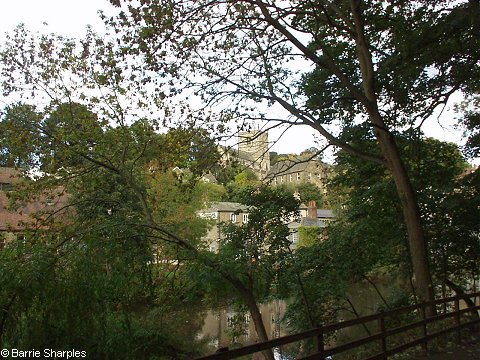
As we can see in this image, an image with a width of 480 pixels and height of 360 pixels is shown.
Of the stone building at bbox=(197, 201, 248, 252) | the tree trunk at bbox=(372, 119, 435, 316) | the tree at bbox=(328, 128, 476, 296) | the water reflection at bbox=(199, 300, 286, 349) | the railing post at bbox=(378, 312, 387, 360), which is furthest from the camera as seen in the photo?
the water reflection at bbox=(199, 300, 286, 349)

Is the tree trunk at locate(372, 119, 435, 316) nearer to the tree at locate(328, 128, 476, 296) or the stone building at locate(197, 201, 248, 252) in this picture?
the tree at locate(328, 128, 476, 296)

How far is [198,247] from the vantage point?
11453mm

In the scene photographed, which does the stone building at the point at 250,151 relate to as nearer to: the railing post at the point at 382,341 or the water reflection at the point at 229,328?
the railing post at the point at 382,341

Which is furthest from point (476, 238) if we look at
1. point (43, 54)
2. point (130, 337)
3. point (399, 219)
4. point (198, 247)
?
point (43, 54)

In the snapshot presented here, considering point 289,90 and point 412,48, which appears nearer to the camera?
point 412,48

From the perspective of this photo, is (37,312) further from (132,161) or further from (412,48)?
(412,48)

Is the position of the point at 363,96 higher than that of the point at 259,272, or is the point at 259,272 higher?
the point at 363,96

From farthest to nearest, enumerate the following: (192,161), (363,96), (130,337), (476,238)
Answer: (476,238), (192,161), (363,96), (130,337)

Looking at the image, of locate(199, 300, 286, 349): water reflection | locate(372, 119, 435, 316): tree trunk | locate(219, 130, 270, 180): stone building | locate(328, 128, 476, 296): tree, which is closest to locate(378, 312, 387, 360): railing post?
locate(372, 119, 435, 316): tree trunk

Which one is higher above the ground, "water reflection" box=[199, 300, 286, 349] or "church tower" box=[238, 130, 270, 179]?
"church tower" box=[238, 130, 270, 179]

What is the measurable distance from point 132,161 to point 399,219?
709cm

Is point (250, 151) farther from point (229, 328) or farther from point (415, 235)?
point (229, 328)

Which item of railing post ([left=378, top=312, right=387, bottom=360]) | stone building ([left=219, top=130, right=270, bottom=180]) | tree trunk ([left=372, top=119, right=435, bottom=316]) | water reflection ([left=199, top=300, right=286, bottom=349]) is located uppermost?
stone building ([left=219, top=130, right=270, bottom=180])

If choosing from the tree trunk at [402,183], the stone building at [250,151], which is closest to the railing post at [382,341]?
the tree trunk at [402,183]
